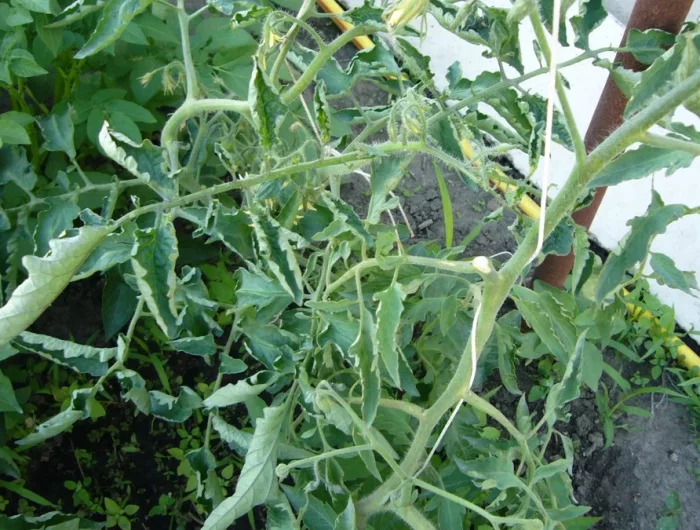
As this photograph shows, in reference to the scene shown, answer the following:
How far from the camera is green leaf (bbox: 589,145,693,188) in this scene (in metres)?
0.82

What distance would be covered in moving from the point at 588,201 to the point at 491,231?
89 centimetres

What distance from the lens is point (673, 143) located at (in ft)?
2.17

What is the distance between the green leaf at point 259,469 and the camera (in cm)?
95

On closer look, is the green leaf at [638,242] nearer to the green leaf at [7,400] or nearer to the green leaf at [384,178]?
the green leaf at [384,178]

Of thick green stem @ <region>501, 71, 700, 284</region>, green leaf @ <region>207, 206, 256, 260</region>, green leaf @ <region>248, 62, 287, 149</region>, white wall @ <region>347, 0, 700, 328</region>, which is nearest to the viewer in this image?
thick green stem @ <region>501, 71, 700, 284</region>

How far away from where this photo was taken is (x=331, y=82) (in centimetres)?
107

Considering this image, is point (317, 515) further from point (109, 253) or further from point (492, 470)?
point (109, 253)

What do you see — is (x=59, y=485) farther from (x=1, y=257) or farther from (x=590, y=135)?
(x=590, y=135)

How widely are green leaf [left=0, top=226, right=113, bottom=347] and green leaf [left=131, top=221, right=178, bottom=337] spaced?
6 centimetres

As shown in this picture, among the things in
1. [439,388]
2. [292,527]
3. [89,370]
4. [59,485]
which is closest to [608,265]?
[439,388]

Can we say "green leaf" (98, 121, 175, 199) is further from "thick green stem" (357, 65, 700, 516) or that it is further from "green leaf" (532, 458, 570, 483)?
"green leaf" (532, 458, 570, 483)

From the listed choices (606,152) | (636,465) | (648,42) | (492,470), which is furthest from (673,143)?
(636,465)

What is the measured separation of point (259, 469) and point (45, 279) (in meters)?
0.40

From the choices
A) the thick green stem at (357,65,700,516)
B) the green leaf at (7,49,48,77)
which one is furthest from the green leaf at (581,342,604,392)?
the green leaf at (7,49,48,77)
